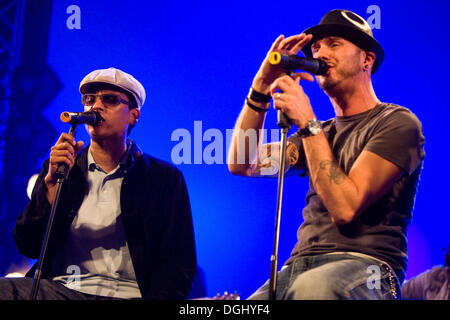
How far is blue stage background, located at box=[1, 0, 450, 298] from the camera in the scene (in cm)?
374

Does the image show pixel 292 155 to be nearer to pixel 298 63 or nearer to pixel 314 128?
pixel 314 128

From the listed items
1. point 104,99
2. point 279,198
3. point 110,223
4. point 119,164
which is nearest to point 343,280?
point 279,198

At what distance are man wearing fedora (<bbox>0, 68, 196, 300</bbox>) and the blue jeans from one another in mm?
871

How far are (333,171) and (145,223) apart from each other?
1.24 m

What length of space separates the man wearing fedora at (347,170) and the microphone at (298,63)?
49mm

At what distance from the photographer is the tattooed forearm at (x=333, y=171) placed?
1.66m

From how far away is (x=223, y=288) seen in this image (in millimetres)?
3994

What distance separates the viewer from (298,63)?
69.8 inches

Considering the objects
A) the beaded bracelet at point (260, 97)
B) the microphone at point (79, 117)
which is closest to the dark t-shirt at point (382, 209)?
the beaded bracelet at point (260, 97)

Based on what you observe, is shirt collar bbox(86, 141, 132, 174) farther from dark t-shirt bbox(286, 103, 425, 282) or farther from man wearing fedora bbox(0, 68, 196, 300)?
dark t-shirt bbox(286, 103, 425, 282)

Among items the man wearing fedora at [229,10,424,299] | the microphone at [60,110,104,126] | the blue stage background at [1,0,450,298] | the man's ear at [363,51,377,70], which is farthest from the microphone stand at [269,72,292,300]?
the blue stage background at [1,0,450,298]

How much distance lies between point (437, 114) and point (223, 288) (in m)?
2.30
